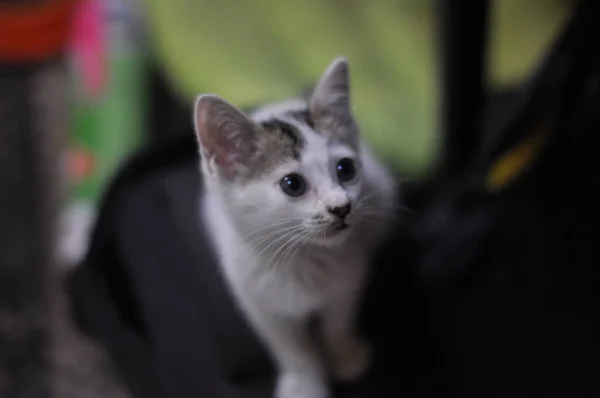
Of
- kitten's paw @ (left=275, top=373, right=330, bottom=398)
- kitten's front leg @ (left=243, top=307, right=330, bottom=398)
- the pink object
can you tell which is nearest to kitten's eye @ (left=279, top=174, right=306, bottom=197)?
kitten's front leg @ (left=243, top=307, right=330, bottom=398)

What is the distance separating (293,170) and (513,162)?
1.65ft

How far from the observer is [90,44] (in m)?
1.61

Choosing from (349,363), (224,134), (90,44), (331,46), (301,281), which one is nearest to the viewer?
(224,134)

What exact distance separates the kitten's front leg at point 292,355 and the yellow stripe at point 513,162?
39 cm

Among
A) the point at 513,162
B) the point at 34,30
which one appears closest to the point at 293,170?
the point at 513,162

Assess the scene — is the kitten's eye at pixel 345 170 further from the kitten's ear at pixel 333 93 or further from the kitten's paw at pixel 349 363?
the kitten's paw at pixel 349 363

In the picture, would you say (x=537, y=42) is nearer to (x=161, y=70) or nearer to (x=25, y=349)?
(x=161, y=70)

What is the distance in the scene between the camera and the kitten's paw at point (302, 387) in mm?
950

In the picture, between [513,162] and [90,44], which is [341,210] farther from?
[90,44]

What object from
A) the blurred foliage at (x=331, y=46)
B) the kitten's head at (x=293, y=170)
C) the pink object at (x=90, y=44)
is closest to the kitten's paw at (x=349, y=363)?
the kitten's head at (x=293, y=170)

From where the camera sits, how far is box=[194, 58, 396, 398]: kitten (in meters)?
0.78

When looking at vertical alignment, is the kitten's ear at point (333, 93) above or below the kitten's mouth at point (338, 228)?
above

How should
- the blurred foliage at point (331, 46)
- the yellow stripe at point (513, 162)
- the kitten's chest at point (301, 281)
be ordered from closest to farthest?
the kitten's chest at point (301, 281) < the yellow stripe at point (513, 162) < the blurred foliage at point (331, 46)

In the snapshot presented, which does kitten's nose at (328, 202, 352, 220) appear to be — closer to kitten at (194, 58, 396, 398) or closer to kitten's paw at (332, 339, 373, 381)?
kitten at (194, 58, 396, 398)
